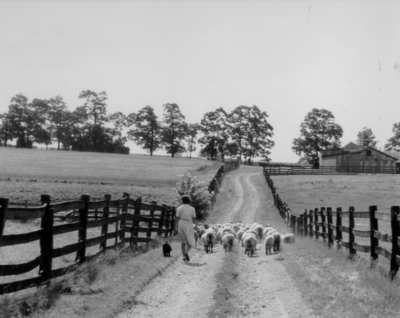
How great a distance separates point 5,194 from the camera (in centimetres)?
4091

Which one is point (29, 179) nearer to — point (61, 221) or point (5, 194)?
point (5, 194)

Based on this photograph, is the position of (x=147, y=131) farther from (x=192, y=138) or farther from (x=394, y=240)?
(x=394, y=240)

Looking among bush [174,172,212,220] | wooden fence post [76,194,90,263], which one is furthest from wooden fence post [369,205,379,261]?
bush [174,172,212,220]

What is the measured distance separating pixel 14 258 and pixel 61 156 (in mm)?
72346

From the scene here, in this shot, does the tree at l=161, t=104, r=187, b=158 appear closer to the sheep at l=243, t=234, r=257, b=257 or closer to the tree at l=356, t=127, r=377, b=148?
the tree at l=356, t=127, r=377, b=148

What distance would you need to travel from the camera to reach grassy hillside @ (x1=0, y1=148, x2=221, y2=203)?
43.2 m

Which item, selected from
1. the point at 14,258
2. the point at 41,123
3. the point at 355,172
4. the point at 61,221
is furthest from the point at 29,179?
the point at 41,123

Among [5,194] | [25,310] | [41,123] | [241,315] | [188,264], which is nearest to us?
[25,310]

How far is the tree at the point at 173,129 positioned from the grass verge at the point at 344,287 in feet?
344

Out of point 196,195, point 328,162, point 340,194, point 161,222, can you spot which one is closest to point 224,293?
point 161,222

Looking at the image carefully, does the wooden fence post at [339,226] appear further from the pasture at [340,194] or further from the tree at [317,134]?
the tree at [317,134]

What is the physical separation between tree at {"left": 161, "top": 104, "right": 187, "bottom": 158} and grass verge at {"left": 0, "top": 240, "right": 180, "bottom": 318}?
10453 centimetres

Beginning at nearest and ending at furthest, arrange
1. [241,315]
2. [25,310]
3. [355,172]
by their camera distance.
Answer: [25,310] < [241,315] < [355,172]

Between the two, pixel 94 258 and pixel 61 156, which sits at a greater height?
pixel 61 156
